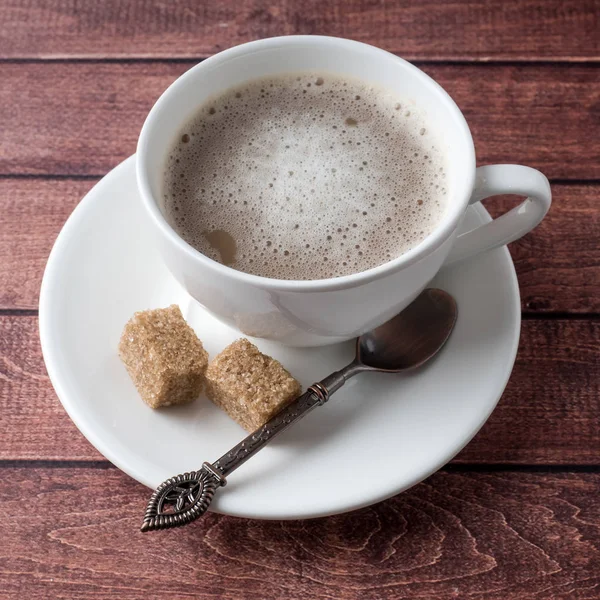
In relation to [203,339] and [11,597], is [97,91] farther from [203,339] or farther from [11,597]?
[11,597]

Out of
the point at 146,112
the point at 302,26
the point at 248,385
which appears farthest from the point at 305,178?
the point at 302,26

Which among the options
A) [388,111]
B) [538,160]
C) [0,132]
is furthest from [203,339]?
[538,160]

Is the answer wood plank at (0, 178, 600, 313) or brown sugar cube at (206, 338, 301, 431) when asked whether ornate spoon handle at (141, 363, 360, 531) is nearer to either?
brown sugar cube at (206, 338, 301, 431)

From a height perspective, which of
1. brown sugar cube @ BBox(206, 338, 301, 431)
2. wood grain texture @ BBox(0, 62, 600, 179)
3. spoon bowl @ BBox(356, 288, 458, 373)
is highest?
wood grain texture @ BBox(0, 62, 600, 179)

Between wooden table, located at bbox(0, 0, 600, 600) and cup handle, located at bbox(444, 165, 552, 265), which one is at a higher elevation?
cup handle, located at bbox(444, 165, 552, 265)

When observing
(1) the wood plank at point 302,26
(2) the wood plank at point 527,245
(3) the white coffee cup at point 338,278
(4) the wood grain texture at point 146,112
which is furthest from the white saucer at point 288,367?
(1) the wood plank at point 302,26

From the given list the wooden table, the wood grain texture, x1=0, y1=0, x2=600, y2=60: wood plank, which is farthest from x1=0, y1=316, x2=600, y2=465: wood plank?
x1=0, y1=0, x2=600, y2=60: wood plank

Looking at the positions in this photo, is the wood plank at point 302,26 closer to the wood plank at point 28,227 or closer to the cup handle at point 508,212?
the wood plank at point 28,227
